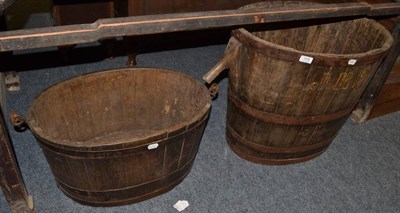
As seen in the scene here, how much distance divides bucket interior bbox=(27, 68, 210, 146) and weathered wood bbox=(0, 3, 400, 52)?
0.57 metres

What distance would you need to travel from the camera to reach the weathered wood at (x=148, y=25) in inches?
72.9

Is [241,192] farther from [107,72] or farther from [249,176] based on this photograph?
[107,72]

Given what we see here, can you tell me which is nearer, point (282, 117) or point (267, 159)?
point (282, 117)

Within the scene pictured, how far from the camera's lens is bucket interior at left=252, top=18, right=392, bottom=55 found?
2885 millimetres

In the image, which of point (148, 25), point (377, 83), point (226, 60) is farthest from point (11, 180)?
point (377, 83)

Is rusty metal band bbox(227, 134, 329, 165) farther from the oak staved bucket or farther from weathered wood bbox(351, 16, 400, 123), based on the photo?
weathered wood bbox(351, 16, 400, 123)

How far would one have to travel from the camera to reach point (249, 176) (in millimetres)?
2924

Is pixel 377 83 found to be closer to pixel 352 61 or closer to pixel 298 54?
pixel 352 61

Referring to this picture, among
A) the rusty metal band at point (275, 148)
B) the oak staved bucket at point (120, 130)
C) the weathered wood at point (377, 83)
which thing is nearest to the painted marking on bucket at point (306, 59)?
the oak staved bucket at point (120, 130)

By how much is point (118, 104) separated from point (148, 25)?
40.0 inches

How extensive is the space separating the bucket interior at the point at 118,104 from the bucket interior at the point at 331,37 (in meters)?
0.75

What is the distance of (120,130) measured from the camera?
3025 millimetres

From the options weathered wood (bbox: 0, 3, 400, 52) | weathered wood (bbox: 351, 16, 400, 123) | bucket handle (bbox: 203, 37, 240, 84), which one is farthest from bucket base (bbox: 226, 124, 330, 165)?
weathered wood (bbox: 0, 3, 400, 52)

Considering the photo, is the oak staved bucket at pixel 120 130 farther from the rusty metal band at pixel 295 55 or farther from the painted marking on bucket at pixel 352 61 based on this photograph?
the painted marking on bucket at pixel 352 61
